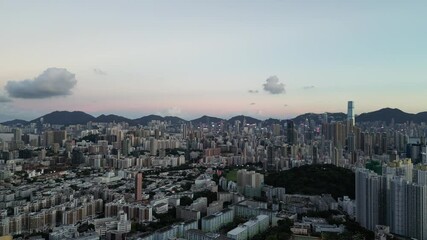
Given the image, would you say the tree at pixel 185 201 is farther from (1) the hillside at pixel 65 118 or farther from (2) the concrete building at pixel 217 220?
(1) the hillside at pixel 65 118

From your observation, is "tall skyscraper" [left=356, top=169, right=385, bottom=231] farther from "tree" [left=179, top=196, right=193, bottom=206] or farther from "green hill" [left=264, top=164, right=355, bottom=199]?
"tree" [left=179, top=196, right=193, bottom=206]

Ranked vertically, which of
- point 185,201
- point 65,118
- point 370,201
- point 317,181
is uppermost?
point 65,118

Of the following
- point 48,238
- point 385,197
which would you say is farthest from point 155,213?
point 385,197

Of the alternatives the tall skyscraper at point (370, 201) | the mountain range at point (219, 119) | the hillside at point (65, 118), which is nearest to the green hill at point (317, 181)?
the tall skyscraper at point (370, 201)

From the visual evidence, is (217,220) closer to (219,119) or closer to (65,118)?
(219,119)

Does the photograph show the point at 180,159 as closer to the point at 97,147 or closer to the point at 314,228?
the point at 97,147

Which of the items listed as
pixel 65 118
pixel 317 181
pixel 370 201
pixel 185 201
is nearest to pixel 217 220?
pixel 185 201

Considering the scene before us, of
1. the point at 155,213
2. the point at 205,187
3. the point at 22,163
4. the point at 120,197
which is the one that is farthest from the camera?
the point at 22,163

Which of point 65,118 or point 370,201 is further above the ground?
point 65,118

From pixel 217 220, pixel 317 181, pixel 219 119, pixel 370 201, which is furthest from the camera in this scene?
pixel 219 119
